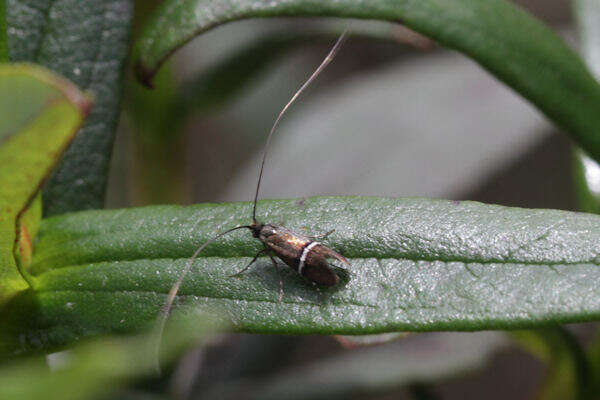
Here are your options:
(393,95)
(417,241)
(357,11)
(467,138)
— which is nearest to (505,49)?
(357,11)

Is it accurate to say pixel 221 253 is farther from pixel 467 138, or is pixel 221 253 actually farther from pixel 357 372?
pixel 467 138

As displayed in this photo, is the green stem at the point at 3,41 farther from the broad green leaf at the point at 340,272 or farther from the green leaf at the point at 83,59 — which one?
the broad green leaf at the point at 340,272

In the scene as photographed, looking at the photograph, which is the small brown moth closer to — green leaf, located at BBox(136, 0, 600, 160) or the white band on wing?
the white band on wing

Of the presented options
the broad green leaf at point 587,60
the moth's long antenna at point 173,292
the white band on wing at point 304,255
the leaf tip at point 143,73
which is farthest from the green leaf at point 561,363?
the leaf tip at point 143,73

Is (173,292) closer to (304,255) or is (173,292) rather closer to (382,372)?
(304,255)

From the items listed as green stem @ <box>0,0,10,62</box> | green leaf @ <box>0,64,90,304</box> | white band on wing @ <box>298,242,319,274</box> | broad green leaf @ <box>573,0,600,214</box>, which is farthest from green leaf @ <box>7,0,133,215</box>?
broad green leaf @ <box>573,0,600,214</box>

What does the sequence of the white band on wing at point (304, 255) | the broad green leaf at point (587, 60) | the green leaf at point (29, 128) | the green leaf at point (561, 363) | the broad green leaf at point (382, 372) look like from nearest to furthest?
the green leaf at point (29, 128) < the white band on wing at point (304, 255) < the green leaf at point (561, 363) < the broad green leaf at point (587, 60) < the broad green leaf at point (382, 372)

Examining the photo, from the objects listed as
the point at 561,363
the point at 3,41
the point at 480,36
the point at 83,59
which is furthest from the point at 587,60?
the point at 3,41
